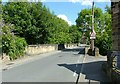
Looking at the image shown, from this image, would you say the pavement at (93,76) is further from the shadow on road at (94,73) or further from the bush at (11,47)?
the bush at (11,47)

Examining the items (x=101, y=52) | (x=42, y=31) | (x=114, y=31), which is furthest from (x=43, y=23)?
(x=114, y=31)

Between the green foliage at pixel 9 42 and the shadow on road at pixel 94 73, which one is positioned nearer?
the shadow on road at pixel 94 73

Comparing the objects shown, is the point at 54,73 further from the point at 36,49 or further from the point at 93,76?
the point at 36,49

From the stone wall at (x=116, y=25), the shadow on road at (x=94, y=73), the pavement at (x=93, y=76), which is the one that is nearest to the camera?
the stone wall at (x=116, y=25)

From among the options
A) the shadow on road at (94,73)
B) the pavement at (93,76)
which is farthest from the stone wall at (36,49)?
the pavement at (93,76)

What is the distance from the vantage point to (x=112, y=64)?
12.3 metres

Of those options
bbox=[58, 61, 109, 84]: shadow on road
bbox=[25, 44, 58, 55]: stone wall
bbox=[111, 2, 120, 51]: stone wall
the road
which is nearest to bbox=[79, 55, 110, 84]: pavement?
bbox=[58, 61, 109, 84]: shadow on road

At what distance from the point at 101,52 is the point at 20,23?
42.2ft

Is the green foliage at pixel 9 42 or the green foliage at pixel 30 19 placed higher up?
the green foliage at pixel 30 19

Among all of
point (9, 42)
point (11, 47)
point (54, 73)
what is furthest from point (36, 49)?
point (54, 73)

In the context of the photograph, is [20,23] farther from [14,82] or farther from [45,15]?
[14,82]

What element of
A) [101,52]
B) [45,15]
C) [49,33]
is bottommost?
[101,52]

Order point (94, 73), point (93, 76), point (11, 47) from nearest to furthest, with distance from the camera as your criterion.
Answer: point (93, 76), point (94, 73), point (11, 47)

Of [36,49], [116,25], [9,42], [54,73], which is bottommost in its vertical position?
[54,73]
